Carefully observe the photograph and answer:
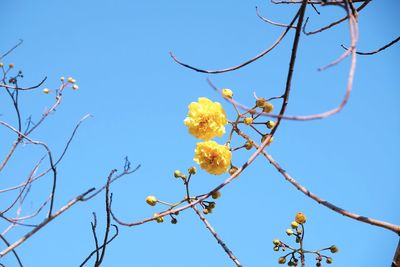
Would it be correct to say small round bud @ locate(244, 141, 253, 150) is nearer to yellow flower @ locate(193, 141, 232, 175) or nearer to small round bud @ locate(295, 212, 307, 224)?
yellow flower @ locate(193, 141, 232, 175)

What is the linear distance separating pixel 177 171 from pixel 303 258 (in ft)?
3.05

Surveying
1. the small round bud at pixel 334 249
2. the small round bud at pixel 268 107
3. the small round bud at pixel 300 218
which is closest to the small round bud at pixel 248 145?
the small round bud at pixel 268 107

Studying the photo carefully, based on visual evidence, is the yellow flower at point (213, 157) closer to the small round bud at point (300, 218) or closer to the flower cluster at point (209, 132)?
the flower cluster at point (209, 132)

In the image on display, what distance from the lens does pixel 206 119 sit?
5.73 feet

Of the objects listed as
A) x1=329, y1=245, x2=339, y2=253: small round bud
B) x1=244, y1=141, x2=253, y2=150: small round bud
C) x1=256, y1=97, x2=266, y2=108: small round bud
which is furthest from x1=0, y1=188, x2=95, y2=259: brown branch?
x1=329, y1=245, x2=339, y2=253: small round bud

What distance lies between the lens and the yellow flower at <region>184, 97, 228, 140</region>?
1.74 meters

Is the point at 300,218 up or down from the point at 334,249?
up

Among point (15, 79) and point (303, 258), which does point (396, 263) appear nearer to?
point (303, 258)

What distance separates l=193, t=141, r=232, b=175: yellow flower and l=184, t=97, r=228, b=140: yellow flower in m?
0.06

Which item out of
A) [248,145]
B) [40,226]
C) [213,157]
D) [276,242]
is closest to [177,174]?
[213,157]

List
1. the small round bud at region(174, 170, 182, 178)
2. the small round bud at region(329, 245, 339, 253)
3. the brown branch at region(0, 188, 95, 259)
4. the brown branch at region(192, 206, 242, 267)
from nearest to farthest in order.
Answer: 1. the brown branch at region(0, 188, 95, 259)
2. the brown branch at region(192, 206, 242, 267)
3. the small round bud at region(174, 170, 182, 178)
4. the small round bud at region(329, 245, 339, 253)

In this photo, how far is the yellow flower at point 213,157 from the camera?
1.69m

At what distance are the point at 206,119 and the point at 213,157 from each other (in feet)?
0.61

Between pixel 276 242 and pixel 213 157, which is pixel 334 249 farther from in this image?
pixel 213 157
